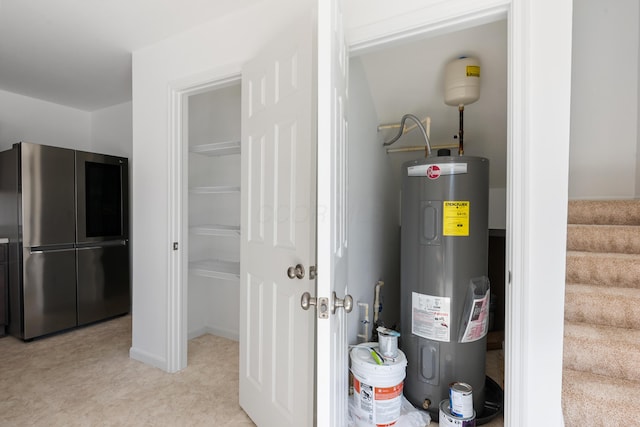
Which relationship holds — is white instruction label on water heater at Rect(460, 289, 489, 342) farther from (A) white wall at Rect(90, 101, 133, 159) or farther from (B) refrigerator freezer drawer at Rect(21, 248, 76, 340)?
(A) white wall at Rect(90, 101, 133, 159)

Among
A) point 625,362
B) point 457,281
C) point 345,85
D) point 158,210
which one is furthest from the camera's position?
point 158,210

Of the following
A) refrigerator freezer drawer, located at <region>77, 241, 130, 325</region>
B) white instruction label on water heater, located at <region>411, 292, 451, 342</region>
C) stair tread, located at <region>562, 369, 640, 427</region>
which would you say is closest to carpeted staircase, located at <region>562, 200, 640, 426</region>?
stair tread, located at <region>562, 369, 640, 427</region>

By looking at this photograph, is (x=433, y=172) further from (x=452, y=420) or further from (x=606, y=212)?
(x=606, y=212)

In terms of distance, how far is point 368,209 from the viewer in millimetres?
2346

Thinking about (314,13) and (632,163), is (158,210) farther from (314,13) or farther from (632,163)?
(632,163)

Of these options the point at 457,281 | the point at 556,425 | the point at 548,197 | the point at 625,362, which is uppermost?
the point at 548,197

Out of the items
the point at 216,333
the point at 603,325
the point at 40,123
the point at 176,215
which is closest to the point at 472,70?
the point at 603,325

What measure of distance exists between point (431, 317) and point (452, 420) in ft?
1.63

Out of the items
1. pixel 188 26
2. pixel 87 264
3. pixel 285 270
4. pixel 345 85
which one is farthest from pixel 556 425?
pixel 87 264

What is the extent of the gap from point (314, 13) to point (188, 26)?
1.14 m

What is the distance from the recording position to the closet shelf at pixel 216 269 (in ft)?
8.06

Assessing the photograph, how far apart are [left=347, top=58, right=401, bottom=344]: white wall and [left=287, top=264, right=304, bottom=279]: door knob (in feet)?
2.43

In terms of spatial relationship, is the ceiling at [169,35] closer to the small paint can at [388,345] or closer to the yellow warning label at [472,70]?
the yellow warning label at [472,70]

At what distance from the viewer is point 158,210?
2387 millimetres
